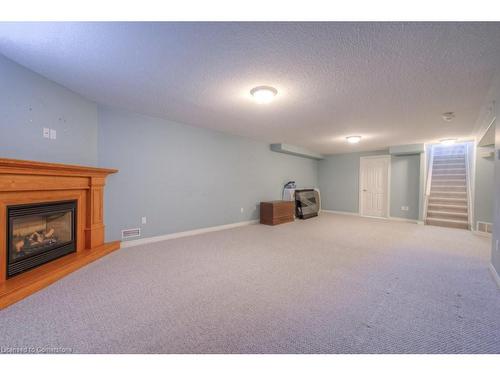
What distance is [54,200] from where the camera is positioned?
2646 mm

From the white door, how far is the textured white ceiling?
3.57m

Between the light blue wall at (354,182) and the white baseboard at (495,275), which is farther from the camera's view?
the light blue wall at (354,182)

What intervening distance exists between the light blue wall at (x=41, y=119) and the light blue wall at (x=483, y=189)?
25.4 feet

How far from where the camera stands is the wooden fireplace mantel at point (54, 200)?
80.7 inches

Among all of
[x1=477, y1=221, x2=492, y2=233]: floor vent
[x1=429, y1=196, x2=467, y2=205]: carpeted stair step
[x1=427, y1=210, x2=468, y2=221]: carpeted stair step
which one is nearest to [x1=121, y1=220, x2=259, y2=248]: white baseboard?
[x1=427, y1=210, x2=468, y2=221]: carpeted stair step

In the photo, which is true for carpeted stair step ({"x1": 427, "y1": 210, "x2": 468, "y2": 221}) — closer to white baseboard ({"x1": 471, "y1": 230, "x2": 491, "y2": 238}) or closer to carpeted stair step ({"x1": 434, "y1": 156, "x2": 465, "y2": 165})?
white baseboard ({"x1": 471, "y1": 230, "x2": 491, "y2": 238})

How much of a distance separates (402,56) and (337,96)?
927mm

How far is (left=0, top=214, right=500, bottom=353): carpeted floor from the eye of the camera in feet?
4.79

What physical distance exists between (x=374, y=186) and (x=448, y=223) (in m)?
2.12

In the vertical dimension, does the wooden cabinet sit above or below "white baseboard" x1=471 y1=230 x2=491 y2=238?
above

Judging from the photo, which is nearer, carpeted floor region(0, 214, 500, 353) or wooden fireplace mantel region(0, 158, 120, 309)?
carpeted floor region(0, 214, 500, 353)

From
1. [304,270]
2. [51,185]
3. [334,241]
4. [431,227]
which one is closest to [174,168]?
[51,185]

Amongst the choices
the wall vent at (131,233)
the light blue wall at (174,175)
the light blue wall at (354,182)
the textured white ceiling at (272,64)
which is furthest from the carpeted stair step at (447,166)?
the wall vent at (131,233)

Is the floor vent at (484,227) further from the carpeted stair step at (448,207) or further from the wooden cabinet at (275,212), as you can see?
the wooden cabinet at (275,212)
